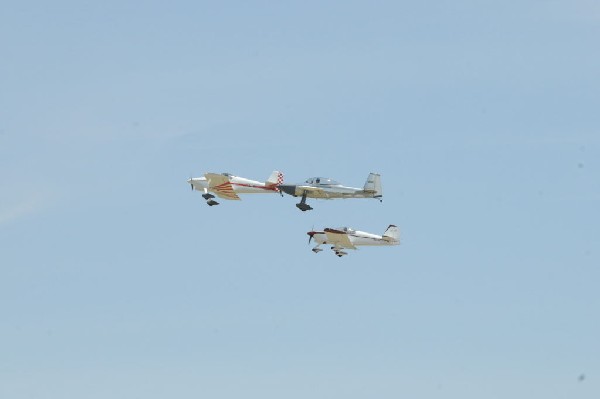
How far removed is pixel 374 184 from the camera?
198 metres

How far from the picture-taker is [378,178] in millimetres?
198500

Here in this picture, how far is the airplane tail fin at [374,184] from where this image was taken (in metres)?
198

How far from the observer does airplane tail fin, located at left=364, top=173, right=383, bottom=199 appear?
198m
